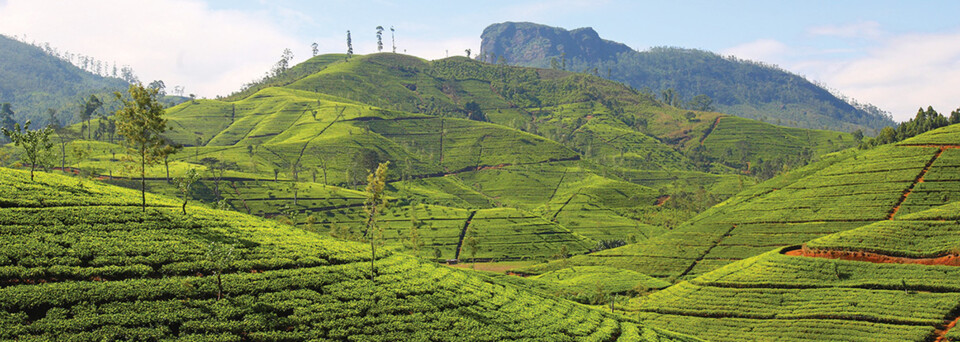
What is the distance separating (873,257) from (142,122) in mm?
105736

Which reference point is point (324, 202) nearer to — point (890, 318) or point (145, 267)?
point (145, 267)

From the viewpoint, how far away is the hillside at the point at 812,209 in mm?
103625

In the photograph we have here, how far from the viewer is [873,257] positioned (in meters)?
83.7

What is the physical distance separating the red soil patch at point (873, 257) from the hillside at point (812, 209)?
552 inches

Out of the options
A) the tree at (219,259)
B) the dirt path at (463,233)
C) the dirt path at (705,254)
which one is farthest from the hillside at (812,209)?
the tree at (219,259)

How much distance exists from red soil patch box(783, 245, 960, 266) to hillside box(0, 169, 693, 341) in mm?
53004

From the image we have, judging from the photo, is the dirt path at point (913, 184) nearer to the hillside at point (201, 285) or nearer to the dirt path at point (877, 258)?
the dirt path at point (877, 258)

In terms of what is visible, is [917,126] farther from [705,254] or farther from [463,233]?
[463,233]

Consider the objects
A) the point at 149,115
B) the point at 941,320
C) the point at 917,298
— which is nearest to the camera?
the point at 149,115

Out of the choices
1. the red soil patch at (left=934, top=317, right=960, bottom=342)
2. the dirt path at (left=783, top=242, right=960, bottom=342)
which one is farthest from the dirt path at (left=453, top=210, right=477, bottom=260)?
the red soil patch at (left=934, top=317, right=960, bottom=342)

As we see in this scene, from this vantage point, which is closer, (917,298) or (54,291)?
(54,291)

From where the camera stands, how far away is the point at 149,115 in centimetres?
4588

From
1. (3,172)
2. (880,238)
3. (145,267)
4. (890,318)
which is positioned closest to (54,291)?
(145,267)

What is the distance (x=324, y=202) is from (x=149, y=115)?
11560cm
